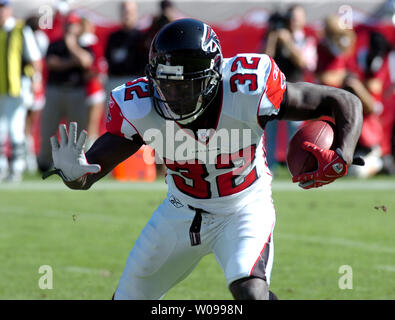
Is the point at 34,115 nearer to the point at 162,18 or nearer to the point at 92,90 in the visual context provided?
the point at 92,90

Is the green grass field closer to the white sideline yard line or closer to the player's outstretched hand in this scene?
the white sideline yard line

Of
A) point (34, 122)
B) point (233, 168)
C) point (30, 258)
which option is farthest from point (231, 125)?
point (34, 122)

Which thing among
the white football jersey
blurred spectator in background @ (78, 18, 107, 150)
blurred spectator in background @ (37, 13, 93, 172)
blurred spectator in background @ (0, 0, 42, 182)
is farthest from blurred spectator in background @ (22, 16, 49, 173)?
the white football jersey

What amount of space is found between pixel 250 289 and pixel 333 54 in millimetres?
7225

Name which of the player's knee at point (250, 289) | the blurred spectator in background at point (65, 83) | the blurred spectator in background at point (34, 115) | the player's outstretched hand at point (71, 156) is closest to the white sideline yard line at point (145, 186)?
the blurred spectator in background at point (65, 83)

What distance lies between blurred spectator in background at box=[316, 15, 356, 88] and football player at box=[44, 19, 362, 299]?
6423mm

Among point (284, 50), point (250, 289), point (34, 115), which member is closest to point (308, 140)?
point (250, 289)

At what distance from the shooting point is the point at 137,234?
22.4 feet

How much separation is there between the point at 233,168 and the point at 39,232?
11.3 ft

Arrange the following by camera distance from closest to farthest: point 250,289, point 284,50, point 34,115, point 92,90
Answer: point 250,289 < point 284,50 < point 92,90 < point 34,115

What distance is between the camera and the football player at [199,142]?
363cm

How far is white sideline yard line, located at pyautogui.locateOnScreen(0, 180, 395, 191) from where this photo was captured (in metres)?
9.60

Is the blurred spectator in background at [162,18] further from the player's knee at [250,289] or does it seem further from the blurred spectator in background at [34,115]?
the player's knee at [250,289]
